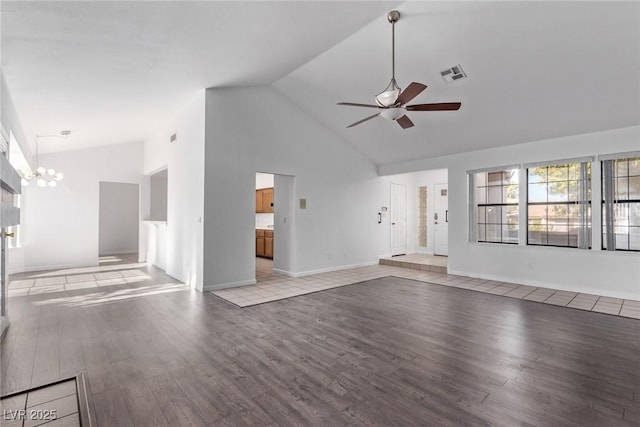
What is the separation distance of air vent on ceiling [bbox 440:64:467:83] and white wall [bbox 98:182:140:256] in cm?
989

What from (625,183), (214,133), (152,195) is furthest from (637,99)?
(152,195)

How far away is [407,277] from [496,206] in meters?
2.25

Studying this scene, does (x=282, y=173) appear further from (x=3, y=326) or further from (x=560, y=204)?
(x=560, y=204)

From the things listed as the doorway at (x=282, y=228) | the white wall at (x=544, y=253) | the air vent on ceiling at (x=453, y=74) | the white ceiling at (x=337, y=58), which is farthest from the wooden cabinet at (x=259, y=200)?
the air vent on ceiling at (x=453, y=74)

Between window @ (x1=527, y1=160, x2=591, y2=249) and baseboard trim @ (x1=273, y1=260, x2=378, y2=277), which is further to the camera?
baseboard trim @ (x1=273, y1=260, x2=378, y2=277)

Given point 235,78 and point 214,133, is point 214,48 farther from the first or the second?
point 214,133

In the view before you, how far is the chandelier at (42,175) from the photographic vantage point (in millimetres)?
5956

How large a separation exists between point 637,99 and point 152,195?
995cm

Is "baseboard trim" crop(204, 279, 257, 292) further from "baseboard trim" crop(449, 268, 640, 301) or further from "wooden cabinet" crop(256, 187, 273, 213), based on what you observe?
"baseboard trim" crop(449, 268, 640, 301)

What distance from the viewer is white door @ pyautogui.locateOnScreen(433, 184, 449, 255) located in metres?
8.86

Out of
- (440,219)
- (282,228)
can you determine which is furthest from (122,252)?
(440,219)

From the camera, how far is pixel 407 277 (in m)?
6.50

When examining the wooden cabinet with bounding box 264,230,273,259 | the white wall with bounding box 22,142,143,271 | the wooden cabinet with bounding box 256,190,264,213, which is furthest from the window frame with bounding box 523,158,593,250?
the white wall with bounding box 22,142,143,271

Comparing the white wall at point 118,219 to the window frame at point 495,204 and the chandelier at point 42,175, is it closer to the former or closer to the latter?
the chandelier at point 42,175
